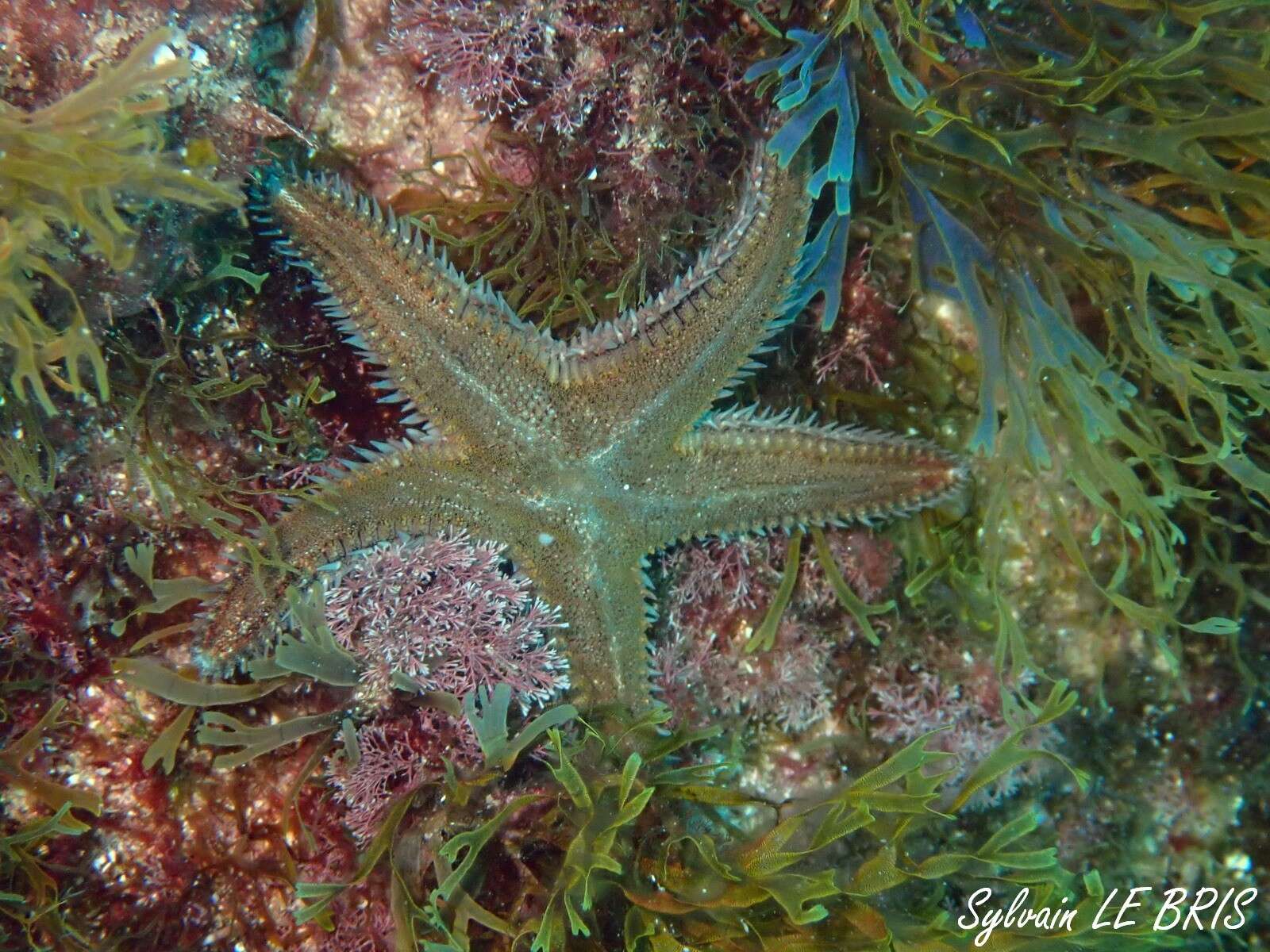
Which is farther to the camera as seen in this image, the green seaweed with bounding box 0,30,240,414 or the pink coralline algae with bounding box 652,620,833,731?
the pink coralline algae with bounding box 652,620,833,731

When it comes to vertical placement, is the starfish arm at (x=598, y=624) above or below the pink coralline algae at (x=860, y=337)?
below

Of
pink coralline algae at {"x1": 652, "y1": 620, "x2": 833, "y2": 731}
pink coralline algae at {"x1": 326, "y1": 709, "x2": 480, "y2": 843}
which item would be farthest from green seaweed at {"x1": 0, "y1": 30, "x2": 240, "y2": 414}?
pink coralline algae at {"x1": 652, "y1": 620, "x2": 833, "y2": 731}

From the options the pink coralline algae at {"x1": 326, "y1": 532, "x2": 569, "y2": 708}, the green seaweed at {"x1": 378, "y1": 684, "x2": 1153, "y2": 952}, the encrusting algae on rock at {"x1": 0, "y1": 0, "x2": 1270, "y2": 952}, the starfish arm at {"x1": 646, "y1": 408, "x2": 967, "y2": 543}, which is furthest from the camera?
the starfish arm at {"x1": 646, "y1": 408, "x2": 967, "y2": 543}

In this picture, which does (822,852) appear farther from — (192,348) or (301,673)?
(192,348)

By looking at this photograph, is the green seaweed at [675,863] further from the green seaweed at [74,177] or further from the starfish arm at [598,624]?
the green seaweed at [74,177]

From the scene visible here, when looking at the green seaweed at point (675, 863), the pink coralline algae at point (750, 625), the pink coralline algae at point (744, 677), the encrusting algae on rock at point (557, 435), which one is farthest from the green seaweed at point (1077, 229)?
the green seaweed at point (675, 863)

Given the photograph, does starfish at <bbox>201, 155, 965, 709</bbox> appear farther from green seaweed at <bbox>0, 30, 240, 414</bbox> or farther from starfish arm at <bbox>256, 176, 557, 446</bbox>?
green seaweed at <bbox>0, 30, 240, 414</bbox>
